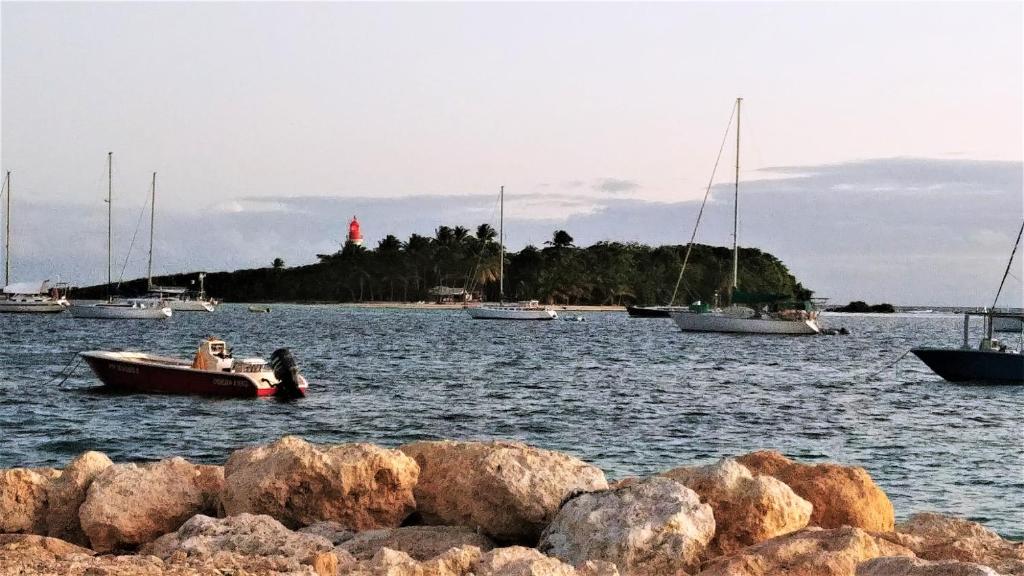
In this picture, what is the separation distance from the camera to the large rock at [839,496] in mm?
9375

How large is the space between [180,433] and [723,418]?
42.8 feet

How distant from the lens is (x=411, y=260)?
7859 inches

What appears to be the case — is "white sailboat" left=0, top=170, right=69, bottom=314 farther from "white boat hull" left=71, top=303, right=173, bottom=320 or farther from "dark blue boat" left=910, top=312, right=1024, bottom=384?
"dark blue boat" left=910, top=312, right=1024, bottom=384

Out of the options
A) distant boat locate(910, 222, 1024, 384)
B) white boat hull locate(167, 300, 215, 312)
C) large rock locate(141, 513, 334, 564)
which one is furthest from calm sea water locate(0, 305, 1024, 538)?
white boat hull locate(167, 300, 215, 312)

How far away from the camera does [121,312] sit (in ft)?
328

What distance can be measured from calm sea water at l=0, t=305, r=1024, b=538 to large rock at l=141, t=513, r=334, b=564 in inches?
408

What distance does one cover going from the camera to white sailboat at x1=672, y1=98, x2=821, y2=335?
259 feet

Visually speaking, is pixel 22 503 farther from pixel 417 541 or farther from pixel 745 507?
pixel 745 507

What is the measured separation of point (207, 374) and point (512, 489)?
22969 millimetres

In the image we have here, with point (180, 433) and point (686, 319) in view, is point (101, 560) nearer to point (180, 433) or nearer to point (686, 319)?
point (180, 433)

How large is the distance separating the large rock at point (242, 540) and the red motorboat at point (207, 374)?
22.1m

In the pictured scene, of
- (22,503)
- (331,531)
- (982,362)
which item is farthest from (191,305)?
(331,531)

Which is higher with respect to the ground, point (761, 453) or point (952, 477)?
point (761, 453)

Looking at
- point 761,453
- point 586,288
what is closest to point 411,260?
point 586,288
